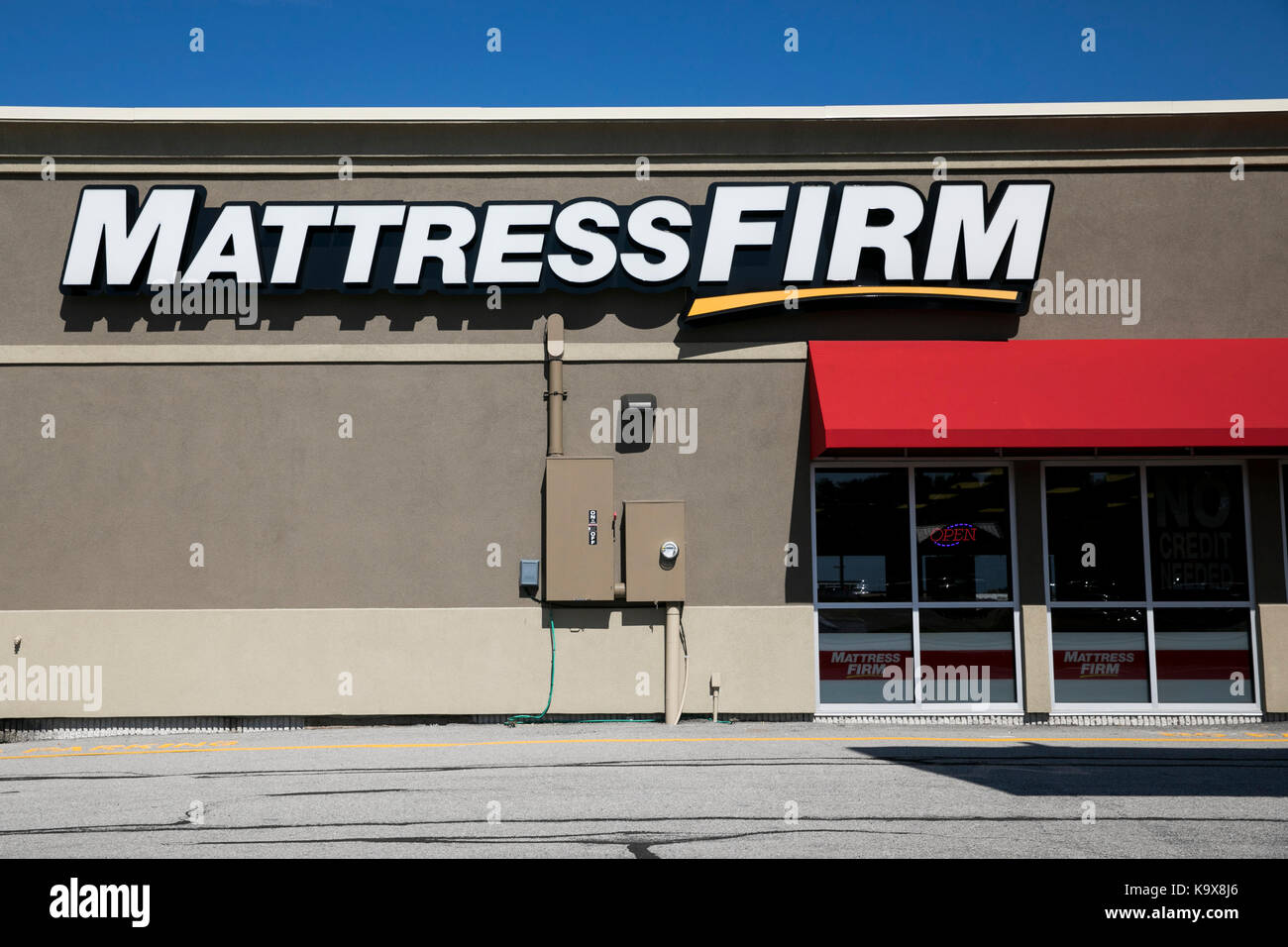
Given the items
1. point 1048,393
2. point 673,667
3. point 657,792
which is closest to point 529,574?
point 673,667

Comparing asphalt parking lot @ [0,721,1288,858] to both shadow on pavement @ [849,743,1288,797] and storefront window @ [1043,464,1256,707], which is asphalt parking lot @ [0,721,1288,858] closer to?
shadow on pavement @ [849,743,1288,797]

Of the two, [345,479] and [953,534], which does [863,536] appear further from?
[345,479]

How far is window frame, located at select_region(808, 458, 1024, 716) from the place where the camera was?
12.7 metres

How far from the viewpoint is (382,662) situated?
12.6m

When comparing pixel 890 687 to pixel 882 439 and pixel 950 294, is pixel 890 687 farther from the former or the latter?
pixel 950 294

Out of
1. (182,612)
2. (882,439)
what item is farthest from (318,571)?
(882,439)

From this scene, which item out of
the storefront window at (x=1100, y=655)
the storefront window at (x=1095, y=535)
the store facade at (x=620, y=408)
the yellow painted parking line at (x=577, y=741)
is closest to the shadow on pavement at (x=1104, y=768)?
the yellow painted parking line at (x=577, y=741)

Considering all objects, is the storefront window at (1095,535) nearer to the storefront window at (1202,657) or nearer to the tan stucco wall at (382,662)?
the storefront window at (1202,657)

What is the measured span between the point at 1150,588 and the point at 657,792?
744 centimetres

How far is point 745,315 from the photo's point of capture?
511 inches

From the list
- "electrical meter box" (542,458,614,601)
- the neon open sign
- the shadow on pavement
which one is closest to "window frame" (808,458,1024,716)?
the neon open sign

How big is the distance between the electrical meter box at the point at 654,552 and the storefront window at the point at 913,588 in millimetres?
1703

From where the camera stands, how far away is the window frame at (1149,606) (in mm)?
12758

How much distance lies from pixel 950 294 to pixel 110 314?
10142 millimetres
